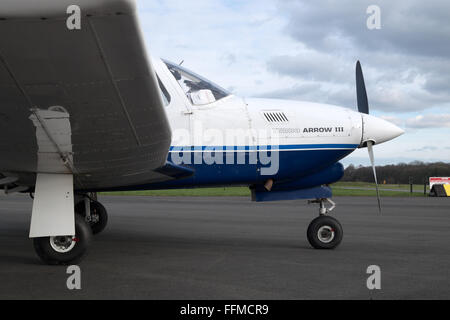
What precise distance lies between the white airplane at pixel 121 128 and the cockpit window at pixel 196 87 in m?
0.02

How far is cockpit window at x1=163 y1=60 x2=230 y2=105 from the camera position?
6.20 metres

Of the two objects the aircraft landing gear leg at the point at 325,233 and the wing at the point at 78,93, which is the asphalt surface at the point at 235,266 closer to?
the aircraft landing gear leg at the point at 325,233

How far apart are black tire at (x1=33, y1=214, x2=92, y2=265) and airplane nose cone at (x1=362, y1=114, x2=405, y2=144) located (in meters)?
4.00

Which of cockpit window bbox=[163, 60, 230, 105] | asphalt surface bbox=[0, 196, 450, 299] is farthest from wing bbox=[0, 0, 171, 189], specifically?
cockpit window bbox=[163, 60, 230, 105]

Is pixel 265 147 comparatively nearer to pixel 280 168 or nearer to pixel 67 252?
pixel 280 168

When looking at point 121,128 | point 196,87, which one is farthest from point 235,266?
point 196,87

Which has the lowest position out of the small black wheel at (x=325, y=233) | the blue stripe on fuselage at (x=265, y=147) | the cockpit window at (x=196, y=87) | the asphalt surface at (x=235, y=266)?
the asphalt surface at (x=235, y=266)

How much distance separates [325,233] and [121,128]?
3.66 metres

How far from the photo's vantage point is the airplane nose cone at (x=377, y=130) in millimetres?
6379

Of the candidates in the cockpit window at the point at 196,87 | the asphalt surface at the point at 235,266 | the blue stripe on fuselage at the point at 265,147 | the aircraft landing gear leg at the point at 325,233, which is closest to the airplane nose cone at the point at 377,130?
the blue stripe on fuselage at the point at 265,147

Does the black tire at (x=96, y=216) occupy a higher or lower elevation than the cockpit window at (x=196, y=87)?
lower

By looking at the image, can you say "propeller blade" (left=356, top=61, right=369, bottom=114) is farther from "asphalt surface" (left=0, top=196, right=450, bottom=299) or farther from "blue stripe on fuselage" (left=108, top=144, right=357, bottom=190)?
"asphalt surface" (left=0, top=196, right=450, bottom=299)

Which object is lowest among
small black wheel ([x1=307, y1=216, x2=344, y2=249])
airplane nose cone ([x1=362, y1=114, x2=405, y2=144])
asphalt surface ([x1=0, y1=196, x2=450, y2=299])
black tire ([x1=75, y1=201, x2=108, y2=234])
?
asphalt surface ([x1=0, y1=196, x2=450, y2=299])

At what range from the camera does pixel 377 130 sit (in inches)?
252
